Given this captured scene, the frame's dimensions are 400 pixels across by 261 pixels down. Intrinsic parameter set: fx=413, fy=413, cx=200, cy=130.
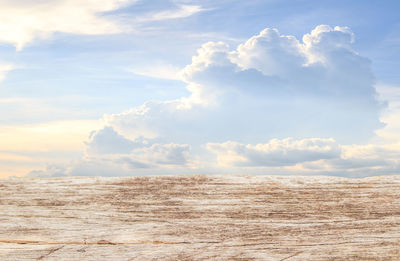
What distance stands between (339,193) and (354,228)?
0.63 metres

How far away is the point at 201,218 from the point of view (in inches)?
156

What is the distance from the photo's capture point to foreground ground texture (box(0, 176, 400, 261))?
11.3ft

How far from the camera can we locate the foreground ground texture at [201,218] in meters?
3.46

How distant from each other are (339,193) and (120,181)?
7.98ft

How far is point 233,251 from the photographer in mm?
3441

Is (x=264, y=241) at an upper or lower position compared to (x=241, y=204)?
lower

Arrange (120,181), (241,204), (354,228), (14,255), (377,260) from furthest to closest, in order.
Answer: (120,181)
(241,204)
(354,228)
(14,255)
(377,260)

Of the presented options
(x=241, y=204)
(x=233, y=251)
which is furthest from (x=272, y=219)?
(x=233, y=251)

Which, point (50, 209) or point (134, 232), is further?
point (50, 209)

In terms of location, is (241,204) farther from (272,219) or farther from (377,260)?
(377,260)

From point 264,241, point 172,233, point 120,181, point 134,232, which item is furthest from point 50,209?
point 264,241

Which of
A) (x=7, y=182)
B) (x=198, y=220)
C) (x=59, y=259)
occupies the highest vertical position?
(x=7, y=182)

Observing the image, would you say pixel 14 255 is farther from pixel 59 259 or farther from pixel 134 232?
pixel 134 232

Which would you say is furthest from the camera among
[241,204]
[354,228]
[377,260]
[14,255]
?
[241,204]
